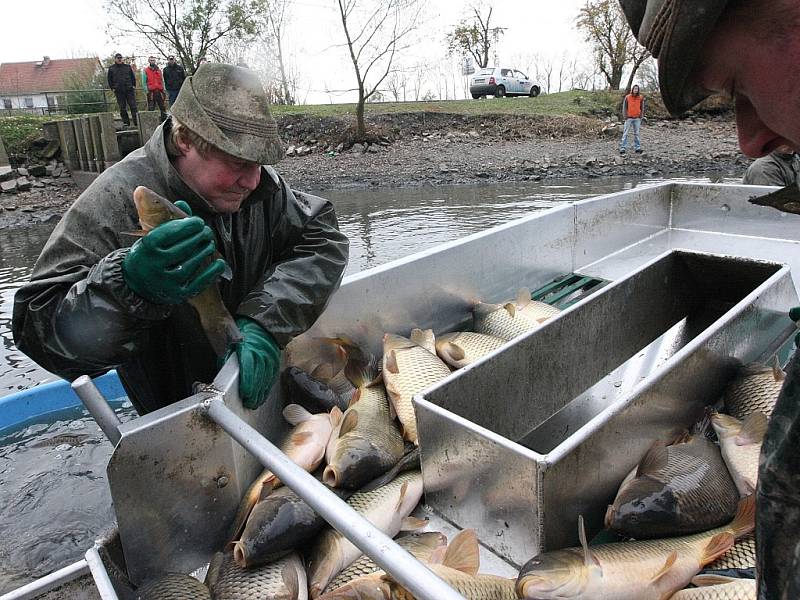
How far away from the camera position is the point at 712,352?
3156 mm

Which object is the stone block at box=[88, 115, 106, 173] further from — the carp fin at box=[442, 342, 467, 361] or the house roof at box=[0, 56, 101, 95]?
the house roof at box=[0, 56, 101, 95]

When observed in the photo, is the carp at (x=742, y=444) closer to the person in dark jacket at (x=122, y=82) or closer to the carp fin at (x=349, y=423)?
the carp fin at (x=349, y=423)

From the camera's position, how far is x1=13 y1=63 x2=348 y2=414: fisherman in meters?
2.39

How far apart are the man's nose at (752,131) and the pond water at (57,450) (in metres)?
3.95

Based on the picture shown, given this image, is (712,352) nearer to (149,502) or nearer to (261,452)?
(261,452)

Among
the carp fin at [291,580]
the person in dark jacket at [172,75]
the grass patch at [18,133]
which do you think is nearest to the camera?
the carp fin at [291,580]

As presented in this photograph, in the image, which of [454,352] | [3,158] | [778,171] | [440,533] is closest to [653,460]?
[440,533]

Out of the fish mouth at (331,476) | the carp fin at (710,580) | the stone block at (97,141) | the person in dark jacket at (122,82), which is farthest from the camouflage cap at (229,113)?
the person in dark jacket at (122,82)

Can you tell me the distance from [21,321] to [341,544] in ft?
5.15

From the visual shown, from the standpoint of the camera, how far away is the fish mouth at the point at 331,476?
255 cm

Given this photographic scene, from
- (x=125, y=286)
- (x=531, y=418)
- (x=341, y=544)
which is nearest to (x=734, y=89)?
(x=341, y=544)

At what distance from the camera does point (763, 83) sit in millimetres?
928

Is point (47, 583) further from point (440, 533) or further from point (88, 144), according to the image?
point (88, 144)

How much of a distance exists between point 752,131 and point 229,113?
216cm
